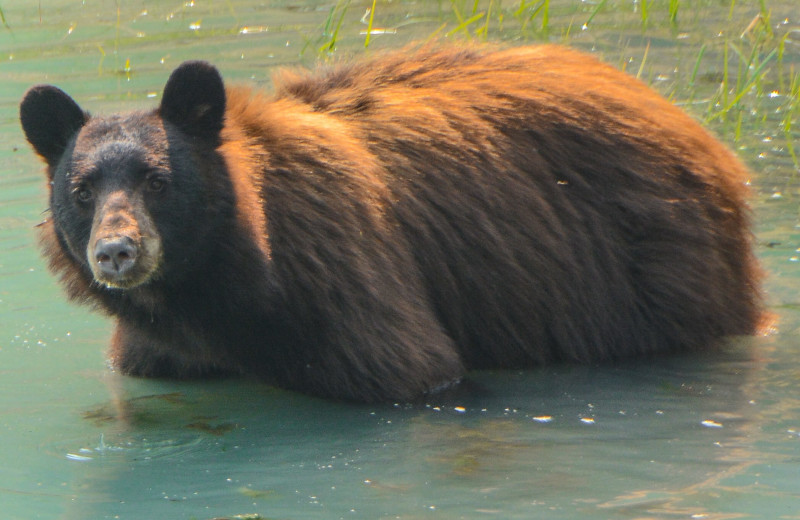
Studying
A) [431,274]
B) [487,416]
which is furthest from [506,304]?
[487,416]

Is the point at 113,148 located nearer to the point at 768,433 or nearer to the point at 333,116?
the point at 333,116

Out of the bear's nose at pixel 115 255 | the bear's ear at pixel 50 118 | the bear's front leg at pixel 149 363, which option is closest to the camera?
the bear's nose at pixel 115 255

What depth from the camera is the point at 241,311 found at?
17.2ft

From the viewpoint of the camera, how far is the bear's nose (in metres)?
4.62

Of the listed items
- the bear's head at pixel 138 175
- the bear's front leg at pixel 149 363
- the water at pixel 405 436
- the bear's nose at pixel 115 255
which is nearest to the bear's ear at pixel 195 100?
the bear's head at pixel 138 175

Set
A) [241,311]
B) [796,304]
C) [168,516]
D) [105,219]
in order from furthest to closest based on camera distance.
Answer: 1. [796,304]
2. [241,311]
3. [105,219]
4. [168,516]

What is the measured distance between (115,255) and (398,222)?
1528mm

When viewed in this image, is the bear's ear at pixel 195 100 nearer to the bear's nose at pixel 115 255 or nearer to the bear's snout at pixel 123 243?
the bear's snout at pixel 123 243

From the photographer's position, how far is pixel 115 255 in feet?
15.2

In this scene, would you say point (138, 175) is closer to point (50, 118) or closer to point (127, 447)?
point (50, 118)

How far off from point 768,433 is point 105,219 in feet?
8.57

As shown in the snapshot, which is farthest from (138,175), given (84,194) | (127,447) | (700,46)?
(700,46)

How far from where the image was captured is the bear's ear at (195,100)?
16.9 feet

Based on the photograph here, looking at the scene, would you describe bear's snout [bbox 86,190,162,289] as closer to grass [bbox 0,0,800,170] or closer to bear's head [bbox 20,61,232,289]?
bear's head [bbox 20,61,232,289]
